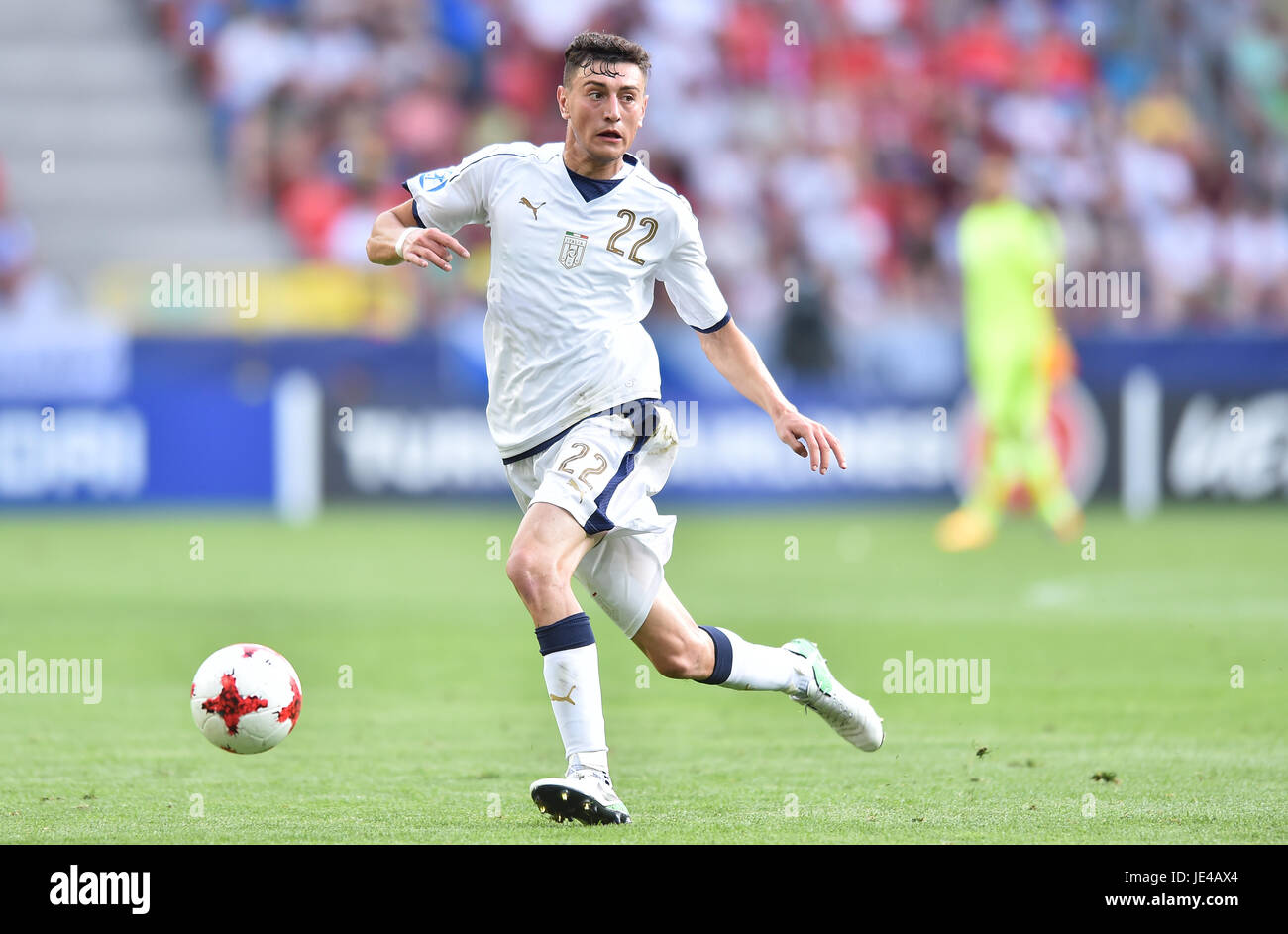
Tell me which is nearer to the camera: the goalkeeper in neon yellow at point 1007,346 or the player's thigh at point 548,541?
the player's thigh at point 548,541

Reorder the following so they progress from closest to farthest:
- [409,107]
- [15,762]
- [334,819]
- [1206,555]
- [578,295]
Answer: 1. [334,819]
2. [578,295]
3. [15,762]
4. [1206,555]
5. [409,107]

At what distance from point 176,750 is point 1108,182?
15.0 metres

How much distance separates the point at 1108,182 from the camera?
19922 millimetres

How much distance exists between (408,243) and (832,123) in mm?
15166

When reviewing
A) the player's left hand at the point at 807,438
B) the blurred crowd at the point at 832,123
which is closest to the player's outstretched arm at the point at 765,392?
the player's left hand at the point at 807,438

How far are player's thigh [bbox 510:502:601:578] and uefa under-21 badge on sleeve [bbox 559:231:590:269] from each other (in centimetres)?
75

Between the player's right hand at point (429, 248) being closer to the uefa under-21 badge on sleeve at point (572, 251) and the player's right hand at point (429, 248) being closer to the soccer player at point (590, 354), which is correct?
the soccer player at point (590, 354)

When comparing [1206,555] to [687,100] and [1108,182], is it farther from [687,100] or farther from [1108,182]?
[687,100]

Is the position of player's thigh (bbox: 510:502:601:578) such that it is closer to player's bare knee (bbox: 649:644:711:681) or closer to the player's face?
player's bare knee (bbox: 649:644:711:681)

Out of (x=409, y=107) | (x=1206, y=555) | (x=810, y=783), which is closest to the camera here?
(x=810, y=783)

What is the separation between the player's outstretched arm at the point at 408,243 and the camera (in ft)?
18.2

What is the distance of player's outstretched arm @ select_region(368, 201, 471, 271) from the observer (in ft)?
18.2

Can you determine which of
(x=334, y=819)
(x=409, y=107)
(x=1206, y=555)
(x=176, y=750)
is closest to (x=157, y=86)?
(x=409, y=107)

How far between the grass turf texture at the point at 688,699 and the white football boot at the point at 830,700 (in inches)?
5.9
